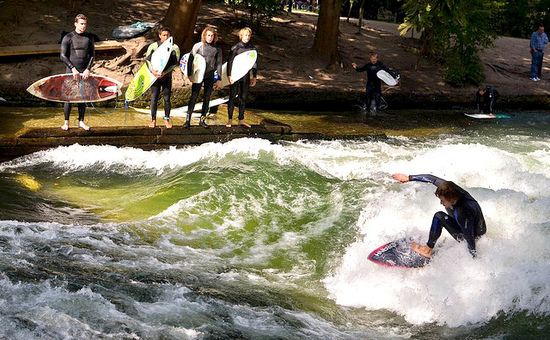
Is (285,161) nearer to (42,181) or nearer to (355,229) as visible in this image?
(355,229)

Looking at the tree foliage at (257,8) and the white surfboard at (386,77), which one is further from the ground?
the tree foliage at (257,8)

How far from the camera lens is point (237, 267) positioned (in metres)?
7.71

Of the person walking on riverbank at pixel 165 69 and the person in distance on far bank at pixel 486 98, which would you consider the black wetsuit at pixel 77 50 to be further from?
the person in distance on far bank at pixel 486 98

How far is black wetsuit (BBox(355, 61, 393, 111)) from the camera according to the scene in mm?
17391

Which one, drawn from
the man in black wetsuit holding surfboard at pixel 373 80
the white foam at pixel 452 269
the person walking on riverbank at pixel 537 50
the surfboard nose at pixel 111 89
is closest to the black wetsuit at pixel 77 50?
the surfboard nose at pixel 111 89

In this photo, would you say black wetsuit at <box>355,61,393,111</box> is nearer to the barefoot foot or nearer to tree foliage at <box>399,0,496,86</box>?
tree foliage at <box>399,0,496,86</box>

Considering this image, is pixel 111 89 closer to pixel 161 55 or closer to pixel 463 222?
pixel 161 55

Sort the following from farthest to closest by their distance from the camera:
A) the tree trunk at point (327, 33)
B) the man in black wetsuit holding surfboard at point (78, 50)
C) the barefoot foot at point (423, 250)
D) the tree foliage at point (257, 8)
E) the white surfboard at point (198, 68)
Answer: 1. the tree foliage at point (257, 8)
2. the tree trunk at point (327, 33)
3. the white surfboard at point (198, 68)
4. the man in black wetsuit holding surfboard at point (78, 50)
5. the barefoot foot at point (423, 250)

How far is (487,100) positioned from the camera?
19.0m

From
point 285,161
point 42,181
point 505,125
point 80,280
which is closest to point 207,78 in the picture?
point 285,161

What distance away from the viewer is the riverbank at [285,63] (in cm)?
1666

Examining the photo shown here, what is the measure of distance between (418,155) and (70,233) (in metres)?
7.08

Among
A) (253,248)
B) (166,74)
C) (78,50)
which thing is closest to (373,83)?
(166,74)

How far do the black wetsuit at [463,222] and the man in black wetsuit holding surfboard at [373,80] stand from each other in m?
10.4
